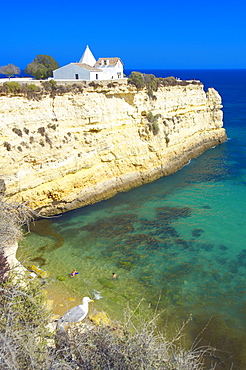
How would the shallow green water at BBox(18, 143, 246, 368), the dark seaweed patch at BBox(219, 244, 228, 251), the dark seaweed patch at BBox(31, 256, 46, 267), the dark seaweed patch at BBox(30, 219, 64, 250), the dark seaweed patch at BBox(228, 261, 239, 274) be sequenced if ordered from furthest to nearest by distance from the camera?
the dark seaweed patch at BBox(30, 219, 64, 250) → the dark seaweed patch at BBox(219, 244, 228, 251) → the dark seaweed patch at BBox(31, 256, 46, 267) → the dark seaweed patch at BBox(228, 261, 239, 274) → the shallow green water at BBox(18, 143, 246, 368)

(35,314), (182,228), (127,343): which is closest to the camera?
(127,343)

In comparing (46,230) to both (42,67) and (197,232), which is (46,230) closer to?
(197,232)

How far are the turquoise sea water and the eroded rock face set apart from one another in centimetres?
149

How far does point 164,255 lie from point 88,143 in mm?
10116

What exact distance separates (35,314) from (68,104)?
15.2m

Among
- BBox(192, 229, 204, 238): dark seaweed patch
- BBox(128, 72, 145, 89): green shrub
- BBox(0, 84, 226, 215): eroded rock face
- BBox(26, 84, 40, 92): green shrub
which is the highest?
BBox(128, 72, 145, 89): green shrub

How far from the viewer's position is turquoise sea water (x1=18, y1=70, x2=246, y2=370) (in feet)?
38.0

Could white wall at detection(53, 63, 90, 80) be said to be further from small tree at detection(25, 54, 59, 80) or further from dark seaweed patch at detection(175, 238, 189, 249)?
dark seaweed patch at detection(175, 238, 189, 249)

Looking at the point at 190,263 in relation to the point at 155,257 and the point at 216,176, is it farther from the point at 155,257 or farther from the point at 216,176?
the point at 216,176

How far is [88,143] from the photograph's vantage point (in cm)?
2131

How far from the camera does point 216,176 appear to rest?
25.9 meters

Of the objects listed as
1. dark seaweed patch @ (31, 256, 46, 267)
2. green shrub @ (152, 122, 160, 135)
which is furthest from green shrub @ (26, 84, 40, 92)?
green shrub @ (152, 122, 160, 135)

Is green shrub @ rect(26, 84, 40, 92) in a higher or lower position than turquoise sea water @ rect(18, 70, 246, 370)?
higher

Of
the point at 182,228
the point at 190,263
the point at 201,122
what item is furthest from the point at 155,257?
the point at 201,122
